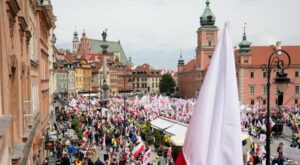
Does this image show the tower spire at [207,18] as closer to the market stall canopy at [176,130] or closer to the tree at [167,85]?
the tree at [167,85]

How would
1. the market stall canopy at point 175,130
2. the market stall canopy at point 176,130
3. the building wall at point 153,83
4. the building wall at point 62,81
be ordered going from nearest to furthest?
the market stall canopy at point 175,130 < the market stall canopy at point 176,130 < the building wall at point 62,81 < the building wall at point 153,83

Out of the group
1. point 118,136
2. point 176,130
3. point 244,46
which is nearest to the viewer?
point 176,130

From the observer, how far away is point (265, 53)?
81625mm

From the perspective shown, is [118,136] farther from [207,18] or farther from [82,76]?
[82,76]

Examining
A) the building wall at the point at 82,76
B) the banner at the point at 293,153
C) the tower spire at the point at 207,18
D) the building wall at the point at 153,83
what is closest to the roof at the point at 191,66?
the tower spire at the point at 207,18

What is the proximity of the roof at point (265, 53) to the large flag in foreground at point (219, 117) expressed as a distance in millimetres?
78288

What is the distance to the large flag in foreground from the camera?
4453 millimetres

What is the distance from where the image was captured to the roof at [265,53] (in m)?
80.0

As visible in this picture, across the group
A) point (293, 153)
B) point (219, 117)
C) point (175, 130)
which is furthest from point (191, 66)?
point (219, 117)

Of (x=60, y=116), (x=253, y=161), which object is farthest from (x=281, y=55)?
(x=253, y=161)

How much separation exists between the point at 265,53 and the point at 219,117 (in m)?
80.6

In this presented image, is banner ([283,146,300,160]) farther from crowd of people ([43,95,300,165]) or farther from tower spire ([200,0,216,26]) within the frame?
tower spire ([200,0,216,26])

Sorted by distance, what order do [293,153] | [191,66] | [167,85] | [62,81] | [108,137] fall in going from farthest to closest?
[167,85] → [191,66] → [62,81] → [108,137] → [293,153]

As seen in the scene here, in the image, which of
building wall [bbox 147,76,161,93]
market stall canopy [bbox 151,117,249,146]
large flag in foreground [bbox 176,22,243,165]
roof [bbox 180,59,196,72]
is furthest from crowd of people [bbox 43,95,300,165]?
building wall [bbox 147,76,161,93]
